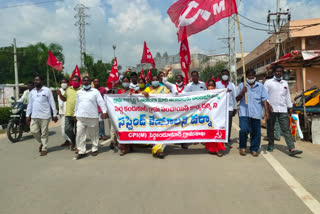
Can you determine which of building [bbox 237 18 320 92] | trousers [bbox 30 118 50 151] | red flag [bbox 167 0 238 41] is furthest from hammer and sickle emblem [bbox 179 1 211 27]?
building [bbox 237 18 320 92]

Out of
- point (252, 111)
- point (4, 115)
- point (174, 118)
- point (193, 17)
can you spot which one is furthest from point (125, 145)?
point (4, 115)

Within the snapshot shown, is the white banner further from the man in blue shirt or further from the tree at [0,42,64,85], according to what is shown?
the tree at [0,42,64,85]

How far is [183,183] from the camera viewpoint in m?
3.69

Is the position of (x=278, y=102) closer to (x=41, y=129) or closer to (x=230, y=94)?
(x=230, y=94)

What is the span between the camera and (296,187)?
344 centimetres

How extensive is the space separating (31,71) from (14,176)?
49968mm

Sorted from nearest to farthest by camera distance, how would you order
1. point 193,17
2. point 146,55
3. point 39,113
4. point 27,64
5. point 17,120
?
point 193,17, point 39,113, point 17,120, point 146,55, point 27,64

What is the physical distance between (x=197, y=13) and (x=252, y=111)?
2.45m

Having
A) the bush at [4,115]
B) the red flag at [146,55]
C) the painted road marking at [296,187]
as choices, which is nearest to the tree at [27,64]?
the bush at [4,115]

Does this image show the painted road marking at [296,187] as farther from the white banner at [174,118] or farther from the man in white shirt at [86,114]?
the man in white shirt at [86,114]

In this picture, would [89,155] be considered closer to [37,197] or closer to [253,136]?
[37,197]

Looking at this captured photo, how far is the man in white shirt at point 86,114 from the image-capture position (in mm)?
5430

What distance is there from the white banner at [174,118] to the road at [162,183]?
16.0 inches

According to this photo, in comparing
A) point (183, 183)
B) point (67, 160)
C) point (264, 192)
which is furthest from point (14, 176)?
point (264, 192)
